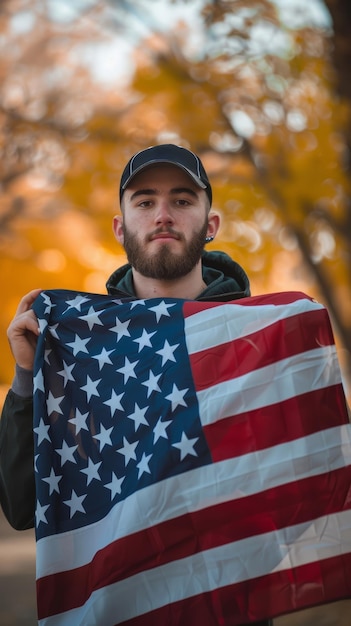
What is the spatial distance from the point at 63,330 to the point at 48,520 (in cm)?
78

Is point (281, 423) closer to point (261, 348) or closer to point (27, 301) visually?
point (261, 348)

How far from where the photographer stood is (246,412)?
3.03 meters

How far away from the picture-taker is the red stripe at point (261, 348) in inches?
120

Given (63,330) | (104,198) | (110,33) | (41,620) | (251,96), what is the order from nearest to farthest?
(41,620) < (63,330) < (251,96) < (104,198) < (110,33)

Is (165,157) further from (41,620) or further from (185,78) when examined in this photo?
(185,78)

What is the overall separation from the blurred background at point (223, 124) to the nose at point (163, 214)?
4.99 m

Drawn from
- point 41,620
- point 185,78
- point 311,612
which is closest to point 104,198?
point 185,78

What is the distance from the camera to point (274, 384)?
3.05m

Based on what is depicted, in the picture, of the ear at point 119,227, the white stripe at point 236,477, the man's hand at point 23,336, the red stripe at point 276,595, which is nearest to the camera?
the red stripe at point 276,595

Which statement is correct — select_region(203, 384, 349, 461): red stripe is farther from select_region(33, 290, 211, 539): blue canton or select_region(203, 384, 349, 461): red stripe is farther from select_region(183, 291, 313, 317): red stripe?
select_region(183, 291, 313, 317): red stripe

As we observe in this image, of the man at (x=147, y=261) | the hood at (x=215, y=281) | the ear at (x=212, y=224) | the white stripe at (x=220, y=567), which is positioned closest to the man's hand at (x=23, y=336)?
the man at (x=147, y=261)

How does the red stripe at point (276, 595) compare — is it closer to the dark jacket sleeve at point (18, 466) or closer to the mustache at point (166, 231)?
the dark jacket sleeve at point (18, 466)

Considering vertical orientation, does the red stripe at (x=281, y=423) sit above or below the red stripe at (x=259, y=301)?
below

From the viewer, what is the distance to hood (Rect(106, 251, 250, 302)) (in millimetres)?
3445
